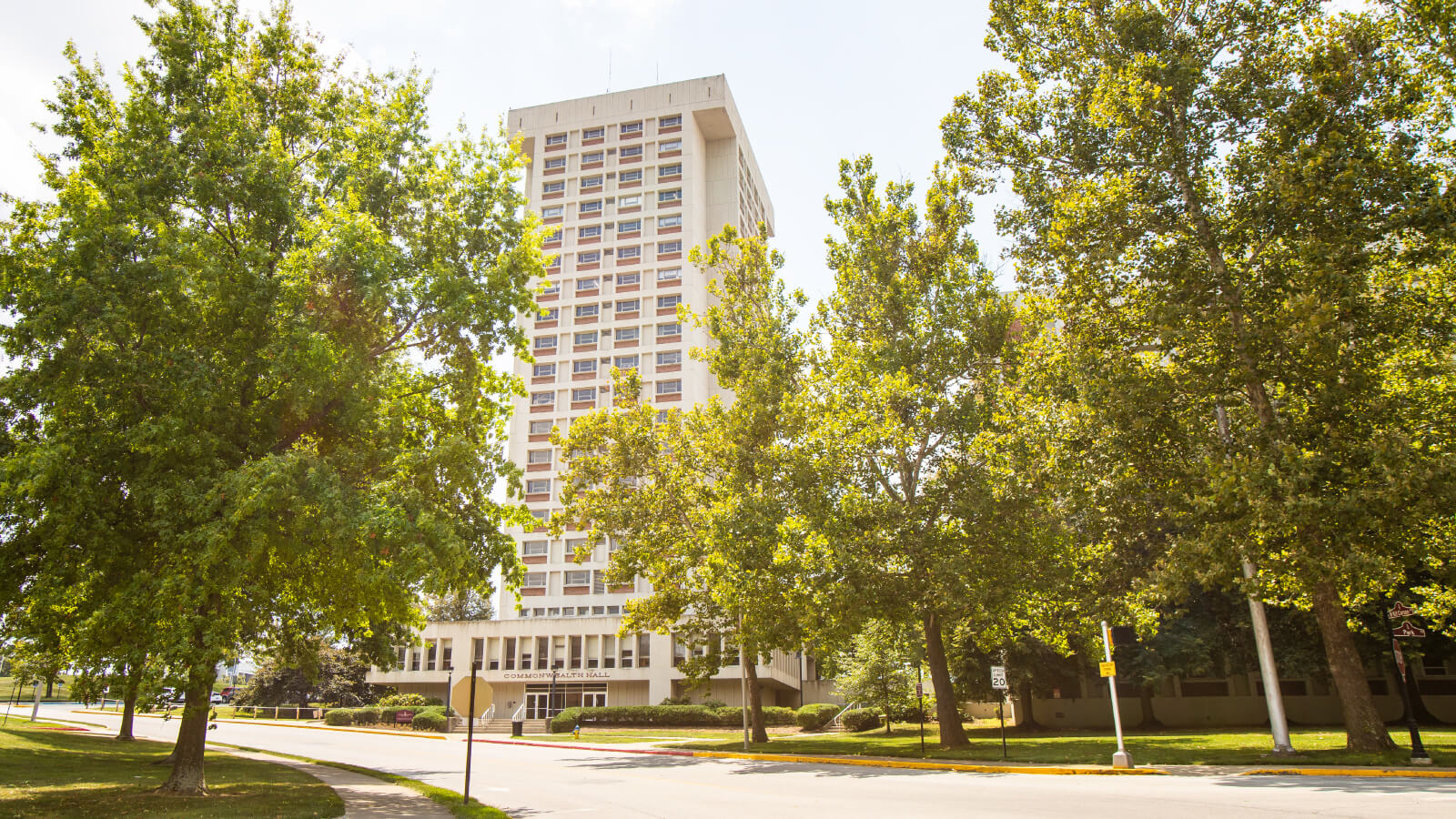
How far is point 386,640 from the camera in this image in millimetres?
23188

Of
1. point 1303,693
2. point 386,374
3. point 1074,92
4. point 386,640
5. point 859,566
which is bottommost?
point 1303,693

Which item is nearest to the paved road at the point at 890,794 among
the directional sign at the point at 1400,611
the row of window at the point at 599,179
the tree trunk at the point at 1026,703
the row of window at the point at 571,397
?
the directional sign at the point at 1400,611

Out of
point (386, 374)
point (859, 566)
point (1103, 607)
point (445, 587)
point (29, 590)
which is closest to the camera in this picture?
point (29, 590)

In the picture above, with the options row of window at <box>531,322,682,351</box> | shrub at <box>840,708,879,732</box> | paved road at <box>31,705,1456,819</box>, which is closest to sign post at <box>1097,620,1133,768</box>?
paved road at <box>31,705,1456,819</box>

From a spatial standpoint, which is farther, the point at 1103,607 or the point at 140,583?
the point at 1103,607

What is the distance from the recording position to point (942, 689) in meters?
24.7

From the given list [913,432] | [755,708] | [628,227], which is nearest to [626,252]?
[628,227]

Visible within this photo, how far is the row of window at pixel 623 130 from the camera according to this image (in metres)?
74.8

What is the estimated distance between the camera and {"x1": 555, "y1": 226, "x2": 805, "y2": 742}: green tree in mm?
28219

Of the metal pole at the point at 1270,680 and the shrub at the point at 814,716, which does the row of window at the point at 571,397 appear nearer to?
the shrub at the point at 814,716

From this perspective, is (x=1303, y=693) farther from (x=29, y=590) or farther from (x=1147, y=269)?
(x=29, y=590)

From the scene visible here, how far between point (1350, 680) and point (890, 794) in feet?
37.7

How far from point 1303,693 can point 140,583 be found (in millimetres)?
44691

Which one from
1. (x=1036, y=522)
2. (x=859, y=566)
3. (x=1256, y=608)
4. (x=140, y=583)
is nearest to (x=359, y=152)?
(x=140, y=583)
